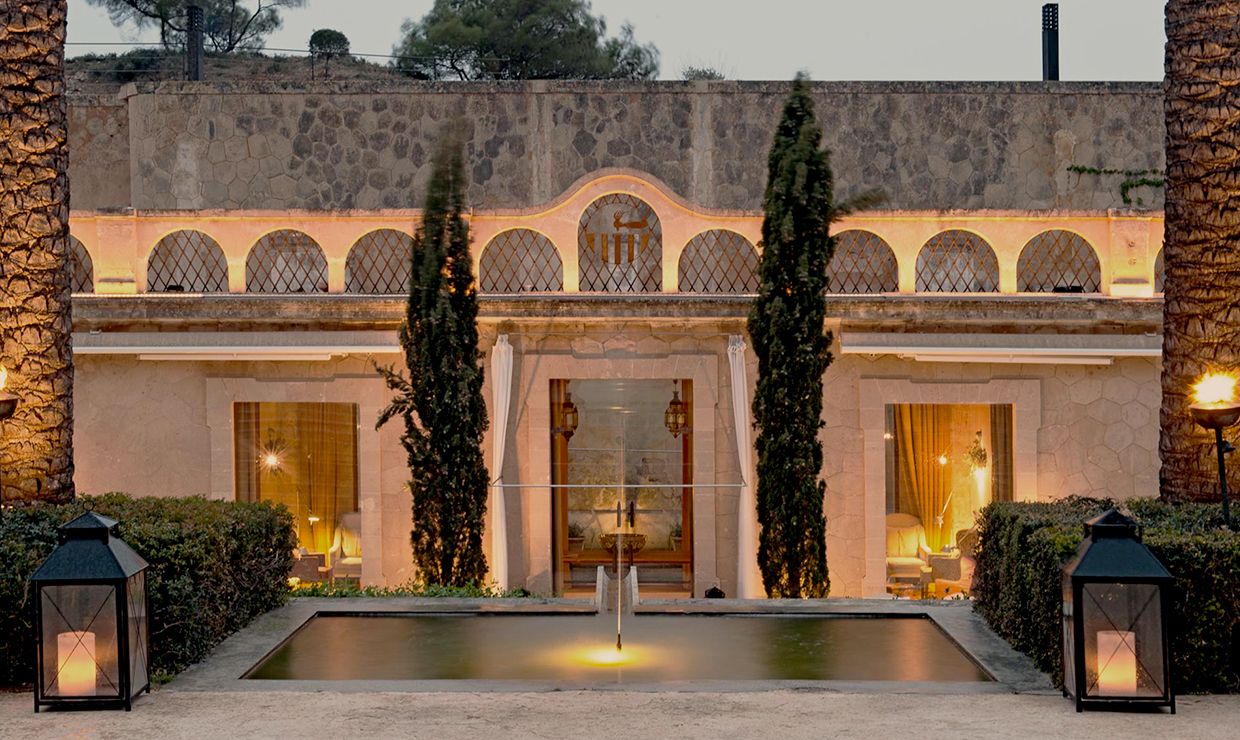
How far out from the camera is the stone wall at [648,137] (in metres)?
18.8

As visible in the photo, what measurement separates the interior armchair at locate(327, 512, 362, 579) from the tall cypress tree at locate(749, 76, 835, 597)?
4.35m

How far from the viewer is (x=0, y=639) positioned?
7.54 m

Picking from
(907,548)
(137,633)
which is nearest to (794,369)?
(907,548)

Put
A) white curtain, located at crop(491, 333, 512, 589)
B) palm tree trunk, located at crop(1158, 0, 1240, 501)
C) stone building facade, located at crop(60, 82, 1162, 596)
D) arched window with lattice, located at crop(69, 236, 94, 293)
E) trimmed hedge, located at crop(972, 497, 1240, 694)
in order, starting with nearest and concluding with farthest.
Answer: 1. trimmed hedge, located at crop(972, 497, 1240, 694)
2. palm tree trunk, located at crop(1158, 0, 1240, 501)
3. white curtain, located at crop(491, 333, 512, 589)
4. stone building facade, located at crop(60, 82, 1162, 596)
5. arched window with lattice, located at crop(69, 236, 94, 293)

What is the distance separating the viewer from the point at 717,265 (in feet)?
50.5

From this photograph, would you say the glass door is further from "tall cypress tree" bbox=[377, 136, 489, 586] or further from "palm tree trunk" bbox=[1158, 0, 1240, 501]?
"palm tree trunk" bbox=[1158, 0, 1240, 501]

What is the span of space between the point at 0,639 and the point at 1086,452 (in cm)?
1051

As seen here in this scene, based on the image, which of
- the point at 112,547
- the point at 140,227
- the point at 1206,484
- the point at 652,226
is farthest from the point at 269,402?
the point at 1206,484

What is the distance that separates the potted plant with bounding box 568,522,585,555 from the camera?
Result: 17.8 m

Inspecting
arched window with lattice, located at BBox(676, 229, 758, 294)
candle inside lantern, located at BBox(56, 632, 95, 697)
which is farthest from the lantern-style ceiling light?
candle inside lantern, located at BBox(56, 632, 95, 697)

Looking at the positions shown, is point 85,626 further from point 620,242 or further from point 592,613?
point 620,242

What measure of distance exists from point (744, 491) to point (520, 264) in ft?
11.1

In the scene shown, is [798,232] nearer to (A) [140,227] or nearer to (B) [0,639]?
(A) [140,227]

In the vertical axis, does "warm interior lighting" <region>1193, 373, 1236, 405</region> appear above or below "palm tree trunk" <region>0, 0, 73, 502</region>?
below
